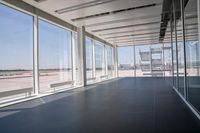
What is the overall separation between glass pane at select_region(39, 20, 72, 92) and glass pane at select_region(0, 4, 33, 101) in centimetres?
71

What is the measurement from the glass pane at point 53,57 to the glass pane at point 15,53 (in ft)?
2.33

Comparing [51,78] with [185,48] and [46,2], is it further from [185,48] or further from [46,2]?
[185,48]

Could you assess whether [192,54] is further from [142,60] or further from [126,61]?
[126,61]

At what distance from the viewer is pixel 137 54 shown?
1833 cm

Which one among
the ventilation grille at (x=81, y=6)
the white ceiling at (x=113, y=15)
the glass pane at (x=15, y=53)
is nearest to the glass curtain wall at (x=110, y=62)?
the white ceiling at (x=113, y=15)

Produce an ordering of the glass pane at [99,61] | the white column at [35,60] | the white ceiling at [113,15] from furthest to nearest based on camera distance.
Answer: the glass pane at [99,61]
the white column at [35,60]
the white ceiling at [113,15]

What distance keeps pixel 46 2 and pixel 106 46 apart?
10.8 metres

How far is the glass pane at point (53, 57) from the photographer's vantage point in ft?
27.2

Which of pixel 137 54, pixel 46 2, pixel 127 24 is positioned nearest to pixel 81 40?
pixel 127 24

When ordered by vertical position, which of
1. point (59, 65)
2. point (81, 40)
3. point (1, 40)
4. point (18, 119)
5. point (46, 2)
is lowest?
point (18, 119)

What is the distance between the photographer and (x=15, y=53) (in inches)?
272

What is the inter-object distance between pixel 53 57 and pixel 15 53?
2.47m

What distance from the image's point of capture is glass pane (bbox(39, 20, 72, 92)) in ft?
27.2

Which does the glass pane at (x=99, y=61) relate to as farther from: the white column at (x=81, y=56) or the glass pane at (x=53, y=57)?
the glass pane at (x=53, y=57)
